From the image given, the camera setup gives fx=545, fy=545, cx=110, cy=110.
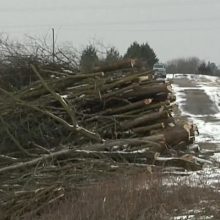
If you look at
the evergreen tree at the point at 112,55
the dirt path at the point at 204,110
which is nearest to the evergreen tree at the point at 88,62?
the evergreen tree at the point at 112,55

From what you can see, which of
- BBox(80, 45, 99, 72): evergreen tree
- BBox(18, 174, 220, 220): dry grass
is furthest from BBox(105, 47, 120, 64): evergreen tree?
BBox(18, 174, 220, 220): dry grass

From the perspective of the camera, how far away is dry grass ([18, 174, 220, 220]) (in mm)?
6141

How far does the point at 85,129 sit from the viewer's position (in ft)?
33.4

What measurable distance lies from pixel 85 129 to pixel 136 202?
3.97 m

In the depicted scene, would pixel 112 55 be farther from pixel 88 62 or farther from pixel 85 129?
pixel 85 129

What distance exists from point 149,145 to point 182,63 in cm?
7737

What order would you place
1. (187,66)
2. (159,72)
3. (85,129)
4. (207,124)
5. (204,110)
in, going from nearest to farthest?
1. (85,129)
2. (207,124)
3. (204,110)
4. (159,72)
5. (187,66)

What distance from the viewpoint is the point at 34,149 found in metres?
9.95

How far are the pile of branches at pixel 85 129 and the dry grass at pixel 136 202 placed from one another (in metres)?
0.62

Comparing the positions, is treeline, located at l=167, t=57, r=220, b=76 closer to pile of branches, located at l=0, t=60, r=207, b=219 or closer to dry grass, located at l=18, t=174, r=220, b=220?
pile of branches, located at l=0, t=60, r=207, b=219

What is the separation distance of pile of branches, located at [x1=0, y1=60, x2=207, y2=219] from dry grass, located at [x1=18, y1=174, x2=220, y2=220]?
0.62 metres

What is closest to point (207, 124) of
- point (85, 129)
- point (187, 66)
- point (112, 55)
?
point (112, 55)

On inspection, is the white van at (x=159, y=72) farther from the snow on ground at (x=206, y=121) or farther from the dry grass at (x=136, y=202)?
the dry grass at (x=136, y=202)

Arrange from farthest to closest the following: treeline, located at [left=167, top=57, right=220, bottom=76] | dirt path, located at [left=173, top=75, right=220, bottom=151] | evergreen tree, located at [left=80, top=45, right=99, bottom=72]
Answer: treeline, located at [left=167, top=57, right=220, bottom=76]
dirt path, located at [left=173, top=75, right=220, bottom=151]
evergreen tree, located at [left=80, top=45, right=99, bottom=72]
